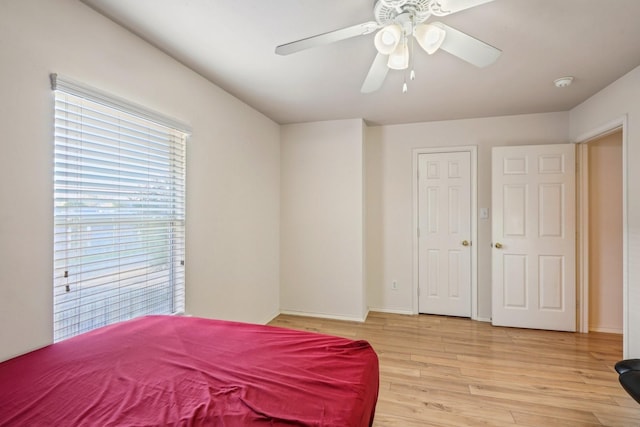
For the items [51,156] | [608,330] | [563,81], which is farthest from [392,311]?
[51,156]

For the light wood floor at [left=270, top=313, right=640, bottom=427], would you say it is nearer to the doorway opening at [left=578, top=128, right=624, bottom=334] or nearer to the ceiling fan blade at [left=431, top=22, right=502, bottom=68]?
the doorway opening at [left=578, top=128, right=624, bottom=334]

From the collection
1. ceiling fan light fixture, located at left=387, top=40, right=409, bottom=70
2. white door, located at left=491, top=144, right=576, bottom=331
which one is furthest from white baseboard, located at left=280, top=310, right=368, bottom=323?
ceiling fan light fixture, located at left=387, top=40, right=409, bottom=70

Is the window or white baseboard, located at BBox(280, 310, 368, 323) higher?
the window

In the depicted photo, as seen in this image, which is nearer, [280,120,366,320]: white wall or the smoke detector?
the smoke detector

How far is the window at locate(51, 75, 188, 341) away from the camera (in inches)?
60.9

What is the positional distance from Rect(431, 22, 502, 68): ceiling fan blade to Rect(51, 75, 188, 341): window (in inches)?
72.8

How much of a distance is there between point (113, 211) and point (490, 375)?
3005 millimetres

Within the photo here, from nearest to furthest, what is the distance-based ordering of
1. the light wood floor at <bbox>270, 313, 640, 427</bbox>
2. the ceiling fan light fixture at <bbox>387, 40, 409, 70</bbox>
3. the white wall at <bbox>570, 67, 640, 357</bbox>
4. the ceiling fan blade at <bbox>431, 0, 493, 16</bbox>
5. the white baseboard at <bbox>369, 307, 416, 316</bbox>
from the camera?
the ceiling fan blade at <bbox>431, 0, 493, 16</bbox> → the ceiling fan light fixture at <bbox>387, 40, 409, 70</bbox> → the light wood floor at <bbox>270, 313, 640, 427</bbox> → the white wall at <bbox>570, 67, 640, 357</bbox> → the white baseboard at <bbox>369, 307, 416, 316</bbox>

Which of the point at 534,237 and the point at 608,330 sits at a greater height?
the point at 534,237

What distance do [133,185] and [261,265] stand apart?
5.96ft

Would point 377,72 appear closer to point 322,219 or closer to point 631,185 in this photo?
point 322,219

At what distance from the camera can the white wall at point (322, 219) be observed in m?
3.65

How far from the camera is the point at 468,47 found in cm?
147

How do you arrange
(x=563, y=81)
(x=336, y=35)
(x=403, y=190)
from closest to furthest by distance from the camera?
(x=336, y=35) < (x=563, y=81) < (x=403, y=190)
